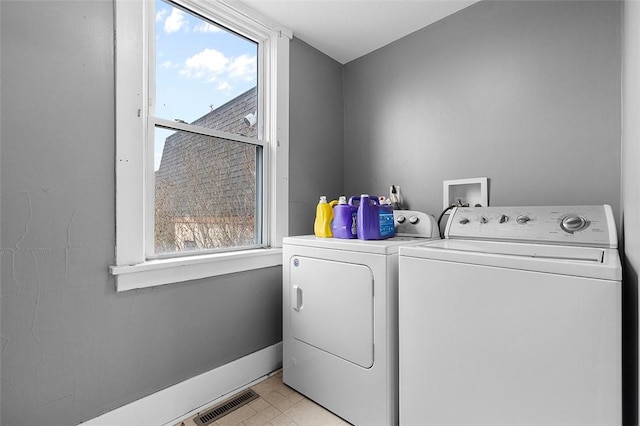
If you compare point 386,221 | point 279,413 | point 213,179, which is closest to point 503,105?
point 386,221

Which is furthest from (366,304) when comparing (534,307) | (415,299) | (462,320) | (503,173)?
(503,173)

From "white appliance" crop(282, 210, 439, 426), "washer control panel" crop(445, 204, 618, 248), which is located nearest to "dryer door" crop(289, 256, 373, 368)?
"white appliance" crop(282, 210, 439, 426)

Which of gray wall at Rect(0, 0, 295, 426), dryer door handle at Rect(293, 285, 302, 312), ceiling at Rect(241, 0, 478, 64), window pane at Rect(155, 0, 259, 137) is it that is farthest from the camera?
ceiling at Rect(241, 0, 478, 64)

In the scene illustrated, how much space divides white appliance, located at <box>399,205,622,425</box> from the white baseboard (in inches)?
38.0

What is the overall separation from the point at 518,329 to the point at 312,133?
71.5 inches

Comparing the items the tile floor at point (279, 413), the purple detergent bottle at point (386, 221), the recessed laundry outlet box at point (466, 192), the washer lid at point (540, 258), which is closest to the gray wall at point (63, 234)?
the tile floor at point (279, 413)

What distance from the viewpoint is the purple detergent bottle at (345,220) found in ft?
5.60

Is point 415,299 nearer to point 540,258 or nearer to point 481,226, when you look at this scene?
point 540,258

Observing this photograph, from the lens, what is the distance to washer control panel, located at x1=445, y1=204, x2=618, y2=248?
4.20 feet

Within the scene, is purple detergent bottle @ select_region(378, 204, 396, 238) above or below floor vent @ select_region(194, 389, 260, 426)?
above

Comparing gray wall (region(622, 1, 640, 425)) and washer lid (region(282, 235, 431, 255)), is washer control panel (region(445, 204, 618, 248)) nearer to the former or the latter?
gray wall (region(622, 1, 640, 425))

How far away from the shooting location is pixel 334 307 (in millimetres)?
1558

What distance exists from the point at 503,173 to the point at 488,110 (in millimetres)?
392

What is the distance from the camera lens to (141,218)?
143 cm
